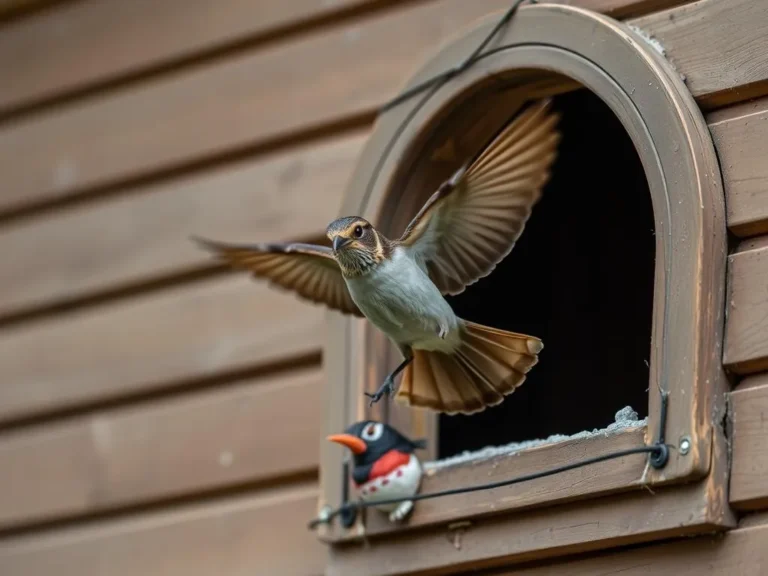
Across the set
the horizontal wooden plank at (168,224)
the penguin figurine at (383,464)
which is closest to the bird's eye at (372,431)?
the penguin figurine at (383,464)

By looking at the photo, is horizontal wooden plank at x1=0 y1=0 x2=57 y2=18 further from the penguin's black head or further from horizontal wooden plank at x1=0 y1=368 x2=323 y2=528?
the penguin's black head

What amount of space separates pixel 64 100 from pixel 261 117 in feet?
2.06

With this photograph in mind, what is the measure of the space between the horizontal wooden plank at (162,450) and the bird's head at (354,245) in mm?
573

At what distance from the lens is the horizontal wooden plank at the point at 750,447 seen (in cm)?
200

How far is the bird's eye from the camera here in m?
2.39

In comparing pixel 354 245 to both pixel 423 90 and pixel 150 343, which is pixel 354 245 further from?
pixel 150 343

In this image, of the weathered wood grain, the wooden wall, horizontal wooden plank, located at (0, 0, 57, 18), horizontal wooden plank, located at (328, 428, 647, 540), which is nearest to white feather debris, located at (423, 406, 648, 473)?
horizontal wooden plank, located at (328, 428, 647, 540)

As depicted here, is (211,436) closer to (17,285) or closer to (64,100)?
(17,285)

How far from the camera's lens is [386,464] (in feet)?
7.72

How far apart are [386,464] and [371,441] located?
5 cm

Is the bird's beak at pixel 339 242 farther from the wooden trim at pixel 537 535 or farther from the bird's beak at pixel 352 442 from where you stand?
the wooden trim at pixel 537 535

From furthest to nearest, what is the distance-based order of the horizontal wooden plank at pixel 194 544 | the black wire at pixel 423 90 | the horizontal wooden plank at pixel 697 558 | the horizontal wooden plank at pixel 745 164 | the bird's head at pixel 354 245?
the horizontal wooden plank at pixel 194 544 < the black wire at pixel 423 90 < the bird's head at pixel 354 245 < the horizontal wooden plank at pixel 745 164 < the horizontal wooden plank at pixel 697 558

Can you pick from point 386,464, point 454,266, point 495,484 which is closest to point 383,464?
point 386,464

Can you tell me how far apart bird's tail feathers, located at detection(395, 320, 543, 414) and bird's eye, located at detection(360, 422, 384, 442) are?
0.20 ft
